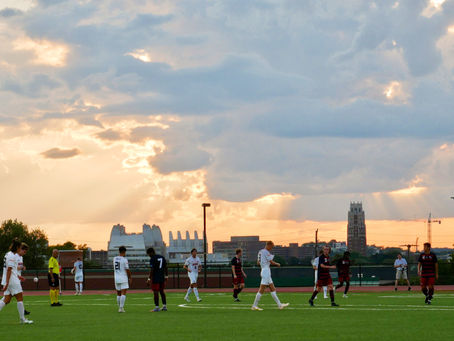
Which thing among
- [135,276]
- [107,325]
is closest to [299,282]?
[135,276]

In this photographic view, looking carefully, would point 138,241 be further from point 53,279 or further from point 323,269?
point 323,269

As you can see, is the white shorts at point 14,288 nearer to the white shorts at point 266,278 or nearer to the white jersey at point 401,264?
the white shorts at point 266,278

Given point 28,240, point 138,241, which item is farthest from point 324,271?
point 138,241

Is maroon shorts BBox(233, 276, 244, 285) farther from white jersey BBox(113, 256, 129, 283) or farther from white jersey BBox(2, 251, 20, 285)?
white jersey BBox(2, 251, 20, 285)

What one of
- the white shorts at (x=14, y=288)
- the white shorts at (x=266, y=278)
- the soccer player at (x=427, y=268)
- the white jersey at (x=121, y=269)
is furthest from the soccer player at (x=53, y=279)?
the soccer player at (x=427, y=268)

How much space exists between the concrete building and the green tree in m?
36.8

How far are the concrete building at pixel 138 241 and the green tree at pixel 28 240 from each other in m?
36.8

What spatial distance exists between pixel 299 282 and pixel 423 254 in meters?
29.2

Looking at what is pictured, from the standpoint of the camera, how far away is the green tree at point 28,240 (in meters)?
123

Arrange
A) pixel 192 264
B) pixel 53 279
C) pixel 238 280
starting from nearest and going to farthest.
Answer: pixel 53 279 → pixel 238 280 → pixel 192 264

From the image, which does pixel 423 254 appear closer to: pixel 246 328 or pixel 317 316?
pixel 317 316

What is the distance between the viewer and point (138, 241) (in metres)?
172

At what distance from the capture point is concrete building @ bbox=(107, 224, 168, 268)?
169 metres

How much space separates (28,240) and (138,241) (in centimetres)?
4806
